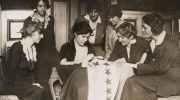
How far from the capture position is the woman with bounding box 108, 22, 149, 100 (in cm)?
373

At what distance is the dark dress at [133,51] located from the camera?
3.73m

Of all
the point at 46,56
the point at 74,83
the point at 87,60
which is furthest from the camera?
the point at 46,56

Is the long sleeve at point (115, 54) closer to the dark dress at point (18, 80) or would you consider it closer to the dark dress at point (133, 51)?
the dark dress at point (133, 51)

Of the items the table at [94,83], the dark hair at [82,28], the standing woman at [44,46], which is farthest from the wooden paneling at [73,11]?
the table at [94,83]

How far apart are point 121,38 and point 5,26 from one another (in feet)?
5.76

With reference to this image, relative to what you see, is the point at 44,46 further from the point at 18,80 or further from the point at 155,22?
the point at 155,22

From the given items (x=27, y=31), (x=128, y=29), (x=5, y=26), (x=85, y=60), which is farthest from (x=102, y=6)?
(x=5, y=26)

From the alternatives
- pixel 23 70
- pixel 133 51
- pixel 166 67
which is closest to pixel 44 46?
pixel 23 70

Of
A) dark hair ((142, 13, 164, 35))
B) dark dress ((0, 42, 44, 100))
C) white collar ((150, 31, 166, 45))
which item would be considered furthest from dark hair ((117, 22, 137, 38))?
dark dress ((0, 42, 44, 100))

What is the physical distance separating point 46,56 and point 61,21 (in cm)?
58

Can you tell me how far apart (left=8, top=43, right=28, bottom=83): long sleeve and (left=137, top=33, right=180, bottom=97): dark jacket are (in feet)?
5.59

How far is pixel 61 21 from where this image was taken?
3.94 metres

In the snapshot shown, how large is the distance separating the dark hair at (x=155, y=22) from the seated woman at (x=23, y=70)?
5.30 feet

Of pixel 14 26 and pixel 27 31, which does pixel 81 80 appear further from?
pixel 14 26
